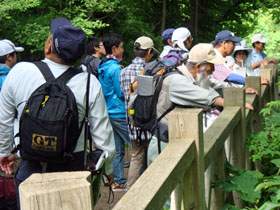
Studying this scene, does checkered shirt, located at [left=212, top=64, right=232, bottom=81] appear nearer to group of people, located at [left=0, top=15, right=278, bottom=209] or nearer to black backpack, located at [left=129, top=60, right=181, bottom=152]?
group of people, located at [left=0, top=15, right=278, bottom=209]

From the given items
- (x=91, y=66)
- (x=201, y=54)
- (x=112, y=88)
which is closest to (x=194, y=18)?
(x=91, y=66)

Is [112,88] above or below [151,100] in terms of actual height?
below

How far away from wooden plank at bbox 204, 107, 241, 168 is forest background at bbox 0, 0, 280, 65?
2.79m

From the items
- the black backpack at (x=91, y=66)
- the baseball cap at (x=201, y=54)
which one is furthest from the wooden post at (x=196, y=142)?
the black backpack at (x=91, y=66)

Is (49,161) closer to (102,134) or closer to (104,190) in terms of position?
(102,134)

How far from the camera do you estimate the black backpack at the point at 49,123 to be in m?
2.83

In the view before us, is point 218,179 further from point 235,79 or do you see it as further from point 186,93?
point 235,79

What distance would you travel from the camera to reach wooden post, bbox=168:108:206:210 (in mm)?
2461

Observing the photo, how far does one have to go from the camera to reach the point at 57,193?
1207 millimetres

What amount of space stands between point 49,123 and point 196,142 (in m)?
0.89

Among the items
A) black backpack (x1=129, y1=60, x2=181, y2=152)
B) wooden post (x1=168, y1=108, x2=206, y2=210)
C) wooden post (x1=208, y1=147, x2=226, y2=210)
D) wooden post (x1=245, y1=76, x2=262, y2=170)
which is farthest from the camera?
wooden post (x1=245, y1=76, x2=262, y2=170)

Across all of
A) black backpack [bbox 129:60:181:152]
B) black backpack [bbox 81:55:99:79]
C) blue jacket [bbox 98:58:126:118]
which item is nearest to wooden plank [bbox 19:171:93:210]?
black backpack [bbox 129:60:181:152]

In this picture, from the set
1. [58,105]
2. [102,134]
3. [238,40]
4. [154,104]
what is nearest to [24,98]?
[58,105]

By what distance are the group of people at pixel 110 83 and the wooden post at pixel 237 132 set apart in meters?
0.25
